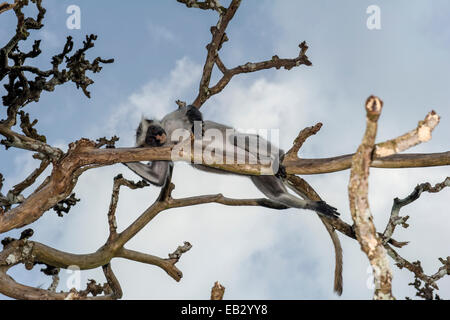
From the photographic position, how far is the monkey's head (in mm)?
7109

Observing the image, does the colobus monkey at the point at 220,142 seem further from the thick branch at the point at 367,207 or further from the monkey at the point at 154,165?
the thick branch at the point at 367,207

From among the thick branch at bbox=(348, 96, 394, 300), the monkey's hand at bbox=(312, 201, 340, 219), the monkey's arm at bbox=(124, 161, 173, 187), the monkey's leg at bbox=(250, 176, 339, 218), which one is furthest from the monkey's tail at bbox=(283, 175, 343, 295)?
the thick branch at bbox=(348, 96, 394, 300)

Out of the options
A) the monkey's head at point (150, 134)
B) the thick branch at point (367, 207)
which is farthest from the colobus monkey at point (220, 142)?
the thick branch at point (367, 207)

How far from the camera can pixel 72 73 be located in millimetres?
6934

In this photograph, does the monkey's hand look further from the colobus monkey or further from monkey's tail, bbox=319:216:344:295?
monkey's tail, bbox=319:216:344:295

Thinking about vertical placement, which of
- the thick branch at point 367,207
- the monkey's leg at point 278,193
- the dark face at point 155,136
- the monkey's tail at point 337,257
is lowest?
the thick branch at point 367,207

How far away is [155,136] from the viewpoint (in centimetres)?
710

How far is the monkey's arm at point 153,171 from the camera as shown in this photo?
6.76m

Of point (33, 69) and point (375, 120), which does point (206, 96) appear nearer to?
point (33, 69)

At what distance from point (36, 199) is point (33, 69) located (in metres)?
2.07

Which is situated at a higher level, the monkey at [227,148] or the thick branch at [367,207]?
the monkey at [227,148]

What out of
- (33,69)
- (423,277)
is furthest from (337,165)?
(33,69)

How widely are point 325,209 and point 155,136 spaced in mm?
2759

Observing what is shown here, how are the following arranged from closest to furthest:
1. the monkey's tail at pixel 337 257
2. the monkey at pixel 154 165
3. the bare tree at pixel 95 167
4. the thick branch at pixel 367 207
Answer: the thick branch at pixel 367 207 < the bare tree at pixel 95 167 < the monkey's tail at pixel 337 257 < the monkey at pixel 154 165
